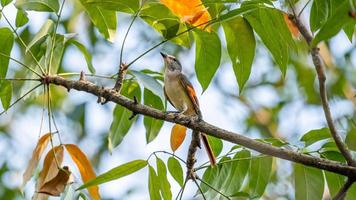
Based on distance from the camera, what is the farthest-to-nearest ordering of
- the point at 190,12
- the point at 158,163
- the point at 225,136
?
the point at 158,163 < the point at 190,12 < the point at 225,136

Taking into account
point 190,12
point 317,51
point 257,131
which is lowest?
point 257,131

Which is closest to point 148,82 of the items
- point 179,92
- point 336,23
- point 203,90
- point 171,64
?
point 203,90

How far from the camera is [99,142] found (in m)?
7.16

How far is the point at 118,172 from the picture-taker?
2.34 metres

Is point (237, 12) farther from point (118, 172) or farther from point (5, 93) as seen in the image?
point (5, 93)

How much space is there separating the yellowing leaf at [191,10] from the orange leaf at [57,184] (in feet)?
2.27

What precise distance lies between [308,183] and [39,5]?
1.16 m

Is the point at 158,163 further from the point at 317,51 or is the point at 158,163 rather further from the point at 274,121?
the point at 274,121

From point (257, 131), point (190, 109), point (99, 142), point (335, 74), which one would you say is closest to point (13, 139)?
point (99, 142)

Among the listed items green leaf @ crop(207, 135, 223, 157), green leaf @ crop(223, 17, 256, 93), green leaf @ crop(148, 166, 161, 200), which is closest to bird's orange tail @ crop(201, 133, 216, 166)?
green leaf @ crop(207, 135, 223, 157)

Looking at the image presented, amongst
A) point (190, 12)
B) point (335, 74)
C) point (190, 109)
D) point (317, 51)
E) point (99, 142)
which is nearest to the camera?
point (317, 51)

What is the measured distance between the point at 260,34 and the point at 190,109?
0.97 meters

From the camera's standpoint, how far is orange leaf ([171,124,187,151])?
8.52ft

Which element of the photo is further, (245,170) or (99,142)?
(99,142)
